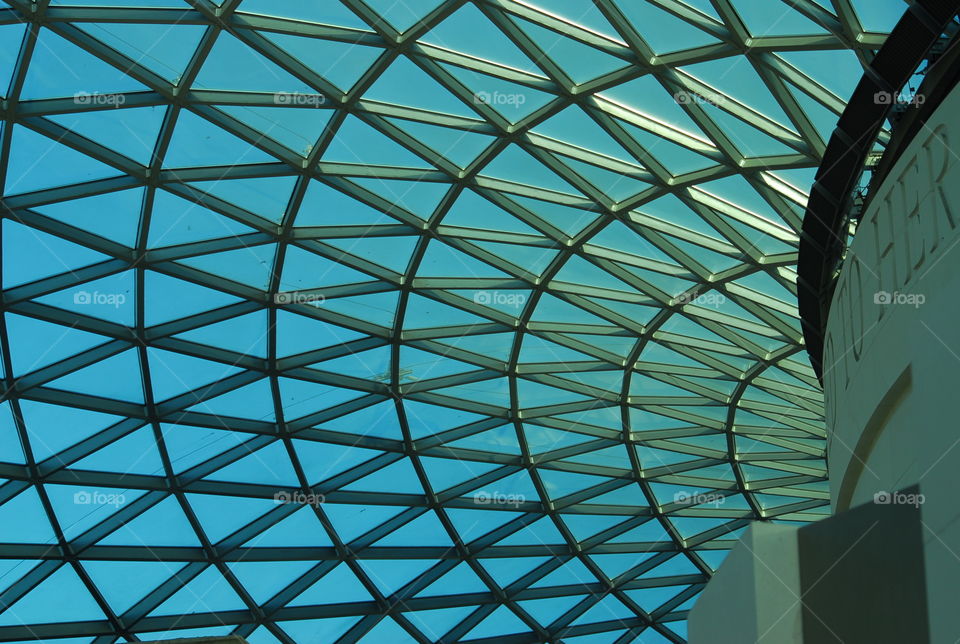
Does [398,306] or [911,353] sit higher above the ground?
[398,306]

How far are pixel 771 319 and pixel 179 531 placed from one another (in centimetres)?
2194

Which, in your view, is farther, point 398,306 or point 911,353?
point 398,306

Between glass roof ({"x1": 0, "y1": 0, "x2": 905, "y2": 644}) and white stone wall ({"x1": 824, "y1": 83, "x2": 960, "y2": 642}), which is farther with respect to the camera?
glass roof ({"x1": 0, "y1": 0, "x2": 905, "y2": 644})

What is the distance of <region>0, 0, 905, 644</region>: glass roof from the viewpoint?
64.5 ft

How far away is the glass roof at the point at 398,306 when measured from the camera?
1966cm

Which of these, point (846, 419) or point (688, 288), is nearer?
point (846, 419)

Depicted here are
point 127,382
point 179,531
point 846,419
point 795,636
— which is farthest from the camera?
point 179,531

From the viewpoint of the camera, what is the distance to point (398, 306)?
1130 inches

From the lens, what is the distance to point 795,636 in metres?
9.68

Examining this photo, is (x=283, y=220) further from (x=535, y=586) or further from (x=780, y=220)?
(x=535, y=586)

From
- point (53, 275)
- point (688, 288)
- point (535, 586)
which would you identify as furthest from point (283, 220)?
point (535, 586)

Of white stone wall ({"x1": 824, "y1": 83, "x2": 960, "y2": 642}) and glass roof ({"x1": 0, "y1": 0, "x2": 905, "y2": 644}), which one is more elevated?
glass roof ({"x1": 0, "y1": 0, "x2": 905, "y2": 644})

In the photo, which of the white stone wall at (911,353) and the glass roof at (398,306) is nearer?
the white stone wall at (911,353)

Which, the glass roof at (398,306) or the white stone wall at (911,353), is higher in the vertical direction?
the glass roof at (398,306)
